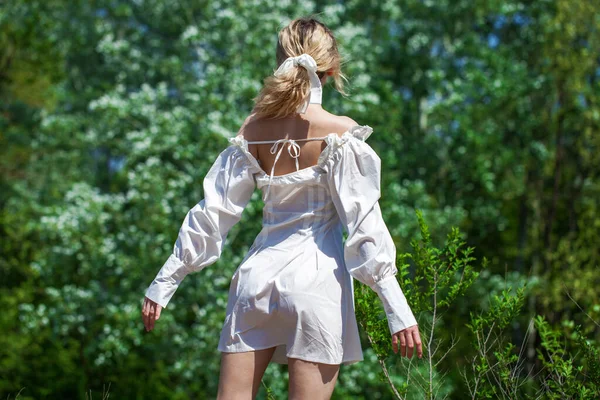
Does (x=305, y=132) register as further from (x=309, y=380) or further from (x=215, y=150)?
(x=215, y=150)

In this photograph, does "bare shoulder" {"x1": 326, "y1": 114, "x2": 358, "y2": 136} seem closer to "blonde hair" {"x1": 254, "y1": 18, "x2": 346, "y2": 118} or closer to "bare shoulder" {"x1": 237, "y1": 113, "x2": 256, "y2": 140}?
"blonde hair" {"x1": 254, "y1": 18, "x2": 346, "y2": 118}

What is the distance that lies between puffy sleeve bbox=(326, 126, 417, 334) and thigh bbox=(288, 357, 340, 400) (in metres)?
0.23

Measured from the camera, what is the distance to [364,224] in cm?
229

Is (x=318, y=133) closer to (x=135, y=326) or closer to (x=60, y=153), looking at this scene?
(x=135, y=326)

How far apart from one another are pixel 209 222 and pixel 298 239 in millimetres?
311

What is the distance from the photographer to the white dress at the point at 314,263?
7.35 ft

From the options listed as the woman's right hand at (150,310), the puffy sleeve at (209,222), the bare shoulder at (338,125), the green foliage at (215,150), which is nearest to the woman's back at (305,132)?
the bare shoulder at (338,125)

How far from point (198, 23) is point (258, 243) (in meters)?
9.22

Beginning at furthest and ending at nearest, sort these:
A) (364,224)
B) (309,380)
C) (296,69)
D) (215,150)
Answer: (215,150) < (296,69) < (364,224) < (309,380)

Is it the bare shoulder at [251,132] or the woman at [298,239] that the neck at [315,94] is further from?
the bare shoulder at [251,132]

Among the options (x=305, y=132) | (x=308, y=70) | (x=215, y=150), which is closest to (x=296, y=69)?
(x=308, y=70)

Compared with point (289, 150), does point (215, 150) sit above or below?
above

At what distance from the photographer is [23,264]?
14.4m

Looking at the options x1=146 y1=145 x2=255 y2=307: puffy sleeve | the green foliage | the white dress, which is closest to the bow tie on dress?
the white dress
